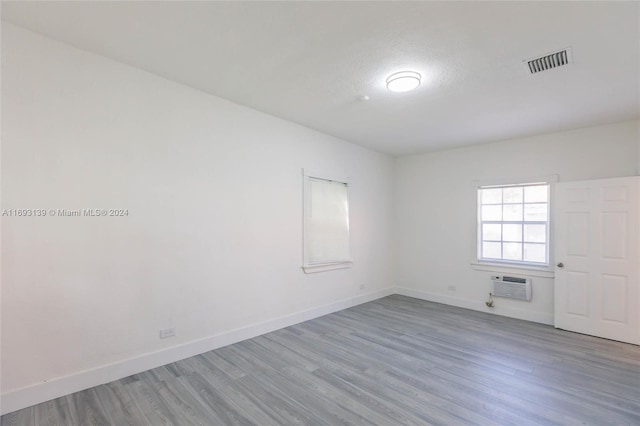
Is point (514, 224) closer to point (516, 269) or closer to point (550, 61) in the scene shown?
point (516, 269)

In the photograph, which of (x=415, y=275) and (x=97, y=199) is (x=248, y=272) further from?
(x=415, y=275)

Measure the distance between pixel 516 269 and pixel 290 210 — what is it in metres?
3.65

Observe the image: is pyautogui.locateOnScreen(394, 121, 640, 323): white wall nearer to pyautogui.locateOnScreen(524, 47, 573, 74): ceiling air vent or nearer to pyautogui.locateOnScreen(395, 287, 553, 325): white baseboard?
pyautogui.locateOnScreen(395, 287, 553, 325): white baseboard

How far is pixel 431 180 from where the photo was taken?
218 inches

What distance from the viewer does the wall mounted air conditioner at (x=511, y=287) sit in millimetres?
4398

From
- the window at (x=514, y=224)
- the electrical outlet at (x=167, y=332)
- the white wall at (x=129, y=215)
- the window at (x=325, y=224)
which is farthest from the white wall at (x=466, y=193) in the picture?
the electrical outlet at (x=167, y=332)

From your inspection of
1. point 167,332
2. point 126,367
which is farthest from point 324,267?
point 126,367

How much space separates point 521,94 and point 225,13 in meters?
3.00

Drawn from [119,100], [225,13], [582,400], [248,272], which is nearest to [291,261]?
[248,272]

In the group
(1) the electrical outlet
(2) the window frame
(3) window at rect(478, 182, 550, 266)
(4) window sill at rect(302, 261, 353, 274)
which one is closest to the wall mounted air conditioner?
(2) the window frame

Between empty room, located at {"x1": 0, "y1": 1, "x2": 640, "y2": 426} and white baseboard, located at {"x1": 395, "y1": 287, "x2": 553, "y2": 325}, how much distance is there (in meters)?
0.05

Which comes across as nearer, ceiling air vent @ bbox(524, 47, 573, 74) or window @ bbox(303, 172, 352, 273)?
ceiling air vent @ bbox(524, 47, 573, 74)

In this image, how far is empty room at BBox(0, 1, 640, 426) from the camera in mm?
2131

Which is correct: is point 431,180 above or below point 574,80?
below
